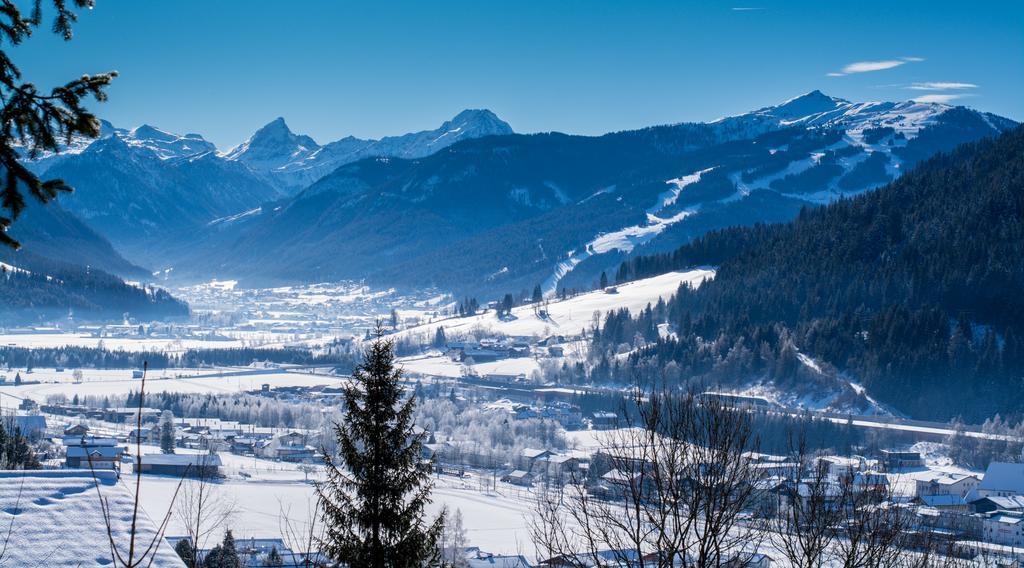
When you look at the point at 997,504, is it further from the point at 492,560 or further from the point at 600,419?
the point at 600,419

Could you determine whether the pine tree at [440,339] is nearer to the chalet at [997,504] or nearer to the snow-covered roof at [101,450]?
the snow-covered roof at [101,450]

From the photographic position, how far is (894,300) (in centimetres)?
11200

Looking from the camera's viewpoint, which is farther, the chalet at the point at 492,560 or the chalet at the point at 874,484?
the chalet at the point at 492,560

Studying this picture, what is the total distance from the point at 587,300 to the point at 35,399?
7895 centimetres

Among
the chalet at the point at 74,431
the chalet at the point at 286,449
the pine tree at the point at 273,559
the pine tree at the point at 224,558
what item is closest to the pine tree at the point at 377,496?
the pine tree at the point at 224,558

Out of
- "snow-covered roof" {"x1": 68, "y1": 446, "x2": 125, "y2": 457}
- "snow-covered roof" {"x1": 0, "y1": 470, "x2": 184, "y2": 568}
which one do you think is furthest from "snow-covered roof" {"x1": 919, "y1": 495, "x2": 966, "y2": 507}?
"snow-covered roof" {"x1": 0, "y1": 470, "x2": 184, "y2": 568}

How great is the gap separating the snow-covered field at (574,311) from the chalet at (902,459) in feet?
220

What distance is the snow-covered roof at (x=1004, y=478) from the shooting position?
195 ft

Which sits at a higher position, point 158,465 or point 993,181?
point 993,181

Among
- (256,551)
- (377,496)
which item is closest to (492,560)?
(256,551)

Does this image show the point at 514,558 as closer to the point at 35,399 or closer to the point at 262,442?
the point at 262,442

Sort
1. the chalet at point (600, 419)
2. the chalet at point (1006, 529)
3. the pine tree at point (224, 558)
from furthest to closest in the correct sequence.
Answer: the chalet at point (600, 419), the chalet at point (1006, 529), the pine tree at point (224, 558)

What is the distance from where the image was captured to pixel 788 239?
139875 mm

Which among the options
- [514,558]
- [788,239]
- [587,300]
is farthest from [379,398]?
[587,300]
